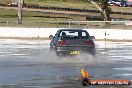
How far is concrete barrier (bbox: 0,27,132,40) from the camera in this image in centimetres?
4578

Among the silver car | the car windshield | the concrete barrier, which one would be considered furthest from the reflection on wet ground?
the concrete barrier

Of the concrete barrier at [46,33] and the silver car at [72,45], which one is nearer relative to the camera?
the silver car at [72,45]

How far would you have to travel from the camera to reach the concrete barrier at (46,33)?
150 ft

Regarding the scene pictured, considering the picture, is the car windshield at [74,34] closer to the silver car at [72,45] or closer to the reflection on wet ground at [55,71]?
the silver car at [72,45]

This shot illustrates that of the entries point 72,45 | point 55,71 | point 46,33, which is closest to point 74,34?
point 72,45

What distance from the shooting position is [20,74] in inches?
719

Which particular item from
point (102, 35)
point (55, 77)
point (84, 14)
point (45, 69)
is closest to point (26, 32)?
point (102, 35)

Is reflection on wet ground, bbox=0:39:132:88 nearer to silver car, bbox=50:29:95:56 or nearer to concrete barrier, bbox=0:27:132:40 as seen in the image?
silver car, bbox=50:29:95:56

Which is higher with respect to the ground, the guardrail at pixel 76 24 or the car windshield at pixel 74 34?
the car windshield at pixel 74 34

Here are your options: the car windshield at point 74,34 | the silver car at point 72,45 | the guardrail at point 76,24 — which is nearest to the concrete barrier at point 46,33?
the guardrail at point 76,24

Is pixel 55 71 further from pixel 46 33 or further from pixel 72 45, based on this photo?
pixel 46 33

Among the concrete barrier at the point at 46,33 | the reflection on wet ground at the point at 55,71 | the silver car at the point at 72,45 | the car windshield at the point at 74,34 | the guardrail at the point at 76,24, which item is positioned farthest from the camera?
the guardrail at the point at 76,24

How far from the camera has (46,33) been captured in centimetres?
4659

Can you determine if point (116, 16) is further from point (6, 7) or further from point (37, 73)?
point (37, 73)
